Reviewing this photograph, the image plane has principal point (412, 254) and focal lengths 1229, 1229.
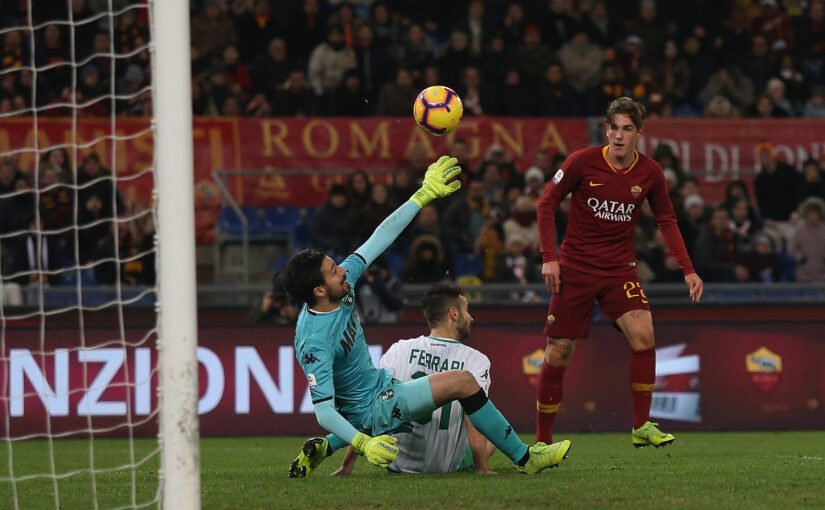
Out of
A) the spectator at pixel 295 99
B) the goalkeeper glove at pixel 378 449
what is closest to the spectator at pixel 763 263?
the spectator at pixel 295 99

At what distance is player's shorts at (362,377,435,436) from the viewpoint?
263 inches

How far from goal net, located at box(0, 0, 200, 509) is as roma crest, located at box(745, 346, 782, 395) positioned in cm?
572

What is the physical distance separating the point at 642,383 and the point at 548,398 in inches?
24.2

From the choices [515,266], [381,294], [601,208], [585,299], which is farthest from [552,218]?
[515,266]

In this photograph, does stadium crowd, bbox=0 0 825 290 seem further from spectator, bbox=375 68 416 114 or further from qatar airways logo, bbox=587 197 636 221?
qatar airways logo, bbox=587 197 636 221

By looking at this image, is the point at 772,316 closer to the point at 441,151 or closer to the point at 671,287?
the point at 671,287

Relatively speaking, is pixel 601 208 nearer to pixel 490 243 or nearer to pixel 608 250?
pixel 608 250

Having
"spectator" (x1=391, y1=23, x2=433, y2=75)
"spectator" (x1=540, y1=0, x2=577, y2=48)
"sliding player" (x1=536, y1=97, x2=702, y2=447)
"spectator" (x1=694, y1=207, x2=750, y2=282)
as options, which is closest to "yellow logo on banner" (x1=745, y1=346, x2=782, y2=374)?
"spectator" (x1=694, y1=207, x2=750, y2=282)

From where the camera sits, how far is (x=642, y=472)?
712 cm

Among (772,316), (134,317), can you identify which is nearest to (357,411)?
(134,317)

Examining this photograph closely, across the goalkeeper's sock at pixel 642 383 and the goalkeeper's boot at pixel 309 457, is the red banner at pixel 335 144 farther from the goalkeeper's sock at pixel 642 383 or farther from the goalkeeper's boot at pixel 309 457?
the goalkeeper's boot at pixel 309 457

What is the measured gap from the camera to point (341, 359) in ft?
21.9

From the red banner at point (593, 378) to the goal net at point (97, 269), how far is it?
6.6 inches

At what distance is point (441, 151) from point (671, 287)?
3436 millimetres
